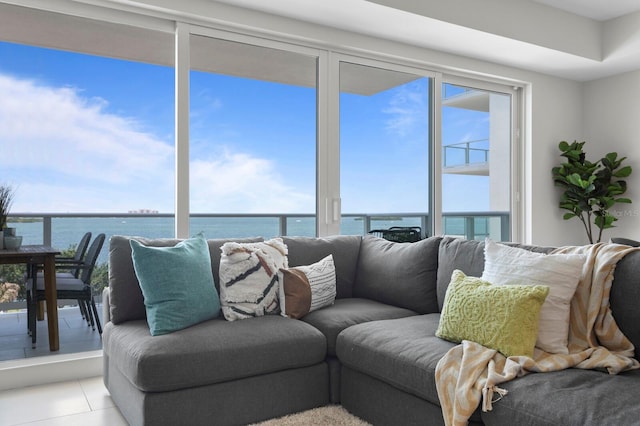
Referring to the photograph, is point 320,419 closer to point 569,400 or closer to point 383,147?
point 569,400

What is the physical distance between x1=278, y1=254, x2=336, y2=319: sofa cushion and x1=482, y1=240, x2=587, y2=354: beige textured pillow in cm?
107

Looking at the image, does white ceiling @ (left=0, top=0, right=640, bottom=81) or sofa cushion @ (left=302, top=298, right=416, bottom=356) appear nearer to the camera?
sofa cushion @ (left=302, top=298, right=416, bottom=356)

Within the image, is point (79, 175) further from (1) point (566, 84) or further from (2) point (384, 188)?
(1) point (566, 84)

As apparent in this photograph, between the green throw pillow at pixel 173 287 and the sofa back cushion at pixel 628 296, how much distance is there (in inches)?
76.5

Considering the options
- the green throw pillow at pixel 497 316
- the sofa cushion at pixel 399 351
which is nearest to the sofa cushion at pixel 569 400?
the green throw pillow at pixel 497 316

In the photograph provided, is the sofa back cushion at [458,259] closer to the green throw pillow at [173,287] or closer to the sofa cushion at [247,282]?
the sofa cushion at [247,282]

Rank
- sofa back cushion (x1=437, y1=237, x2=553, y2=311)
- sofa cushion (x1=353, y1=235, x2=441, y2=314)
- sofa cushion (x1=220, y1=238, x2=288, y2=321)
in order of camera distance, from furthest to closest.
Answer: sofa cushion (x1=353, y1=235, x2=441, y2=314)
sofa cushion (x1=220, y1=238, x2=288, y2=321)
sofa back cushion (x1=437, y1=237, x2=553, y2=311)

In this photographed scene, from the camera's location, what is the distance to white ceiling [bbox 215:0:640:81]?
155 inches

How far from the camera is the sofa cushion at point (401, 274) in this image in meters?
3.16

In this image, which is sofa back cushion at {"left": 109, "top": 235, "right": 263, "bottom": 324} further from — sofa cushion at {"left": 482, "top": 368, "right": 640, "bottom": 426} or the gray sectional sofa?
sofa cushion at {"left": 482, "top": 368, "right": 640, "bottom": 426}

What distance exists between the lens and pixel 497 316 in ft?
7.07

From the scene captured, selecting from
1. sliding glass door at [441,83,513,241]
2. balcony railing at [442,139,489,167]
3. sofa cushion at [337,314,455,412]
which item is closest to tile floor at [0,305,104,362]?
sofa cushion at [337,314,455,412]

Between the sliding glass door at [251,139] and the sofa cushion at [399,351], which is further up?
the sliding glass door at [251,139]

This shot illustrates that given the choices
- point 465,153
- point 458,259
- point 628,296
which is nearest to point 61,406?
point 458,259
